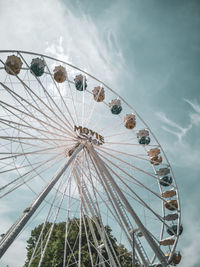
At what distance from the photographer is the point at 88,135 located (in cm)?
1412

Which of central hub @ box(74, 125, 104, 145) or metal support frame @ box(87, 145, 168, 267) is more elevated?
central hub @ box(74, 125, 104, 145)

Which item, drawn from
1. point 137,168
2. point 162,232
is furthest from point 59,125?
point 162,232

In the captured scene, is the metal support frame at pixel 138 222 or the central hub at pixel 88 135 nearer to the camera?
the metal support frame at pixel 138 222

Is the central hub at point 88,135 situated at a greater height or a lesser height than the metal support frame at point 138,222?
greater

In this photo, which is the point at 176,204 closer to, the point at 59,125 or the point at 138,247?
the point at 138,247

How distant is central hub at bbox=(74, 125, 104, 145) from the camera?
13875 millimetres

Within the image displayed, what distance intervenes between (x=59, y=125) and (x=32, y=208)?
5.75m

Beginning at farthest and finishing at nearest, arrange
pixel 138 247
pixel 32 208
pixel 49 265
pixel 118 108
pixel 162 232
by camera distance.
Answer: pixel 49 265, pixel 118 108, pixel 162 232, pixel 138 247, pixel 32 208

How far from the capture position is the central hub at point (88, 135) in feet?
45.5

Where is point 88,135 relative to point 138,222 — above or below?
above

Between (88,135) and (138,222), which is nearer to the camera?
(138,222)

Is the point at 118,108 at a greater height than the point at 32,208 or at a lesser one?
greater

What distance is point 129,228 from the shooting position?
11.7m

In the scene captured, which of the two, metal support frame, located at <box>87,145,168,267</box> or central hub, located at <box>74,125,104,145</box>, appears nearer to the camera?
metal support frame, located at <box>87,145,168,267</box>
